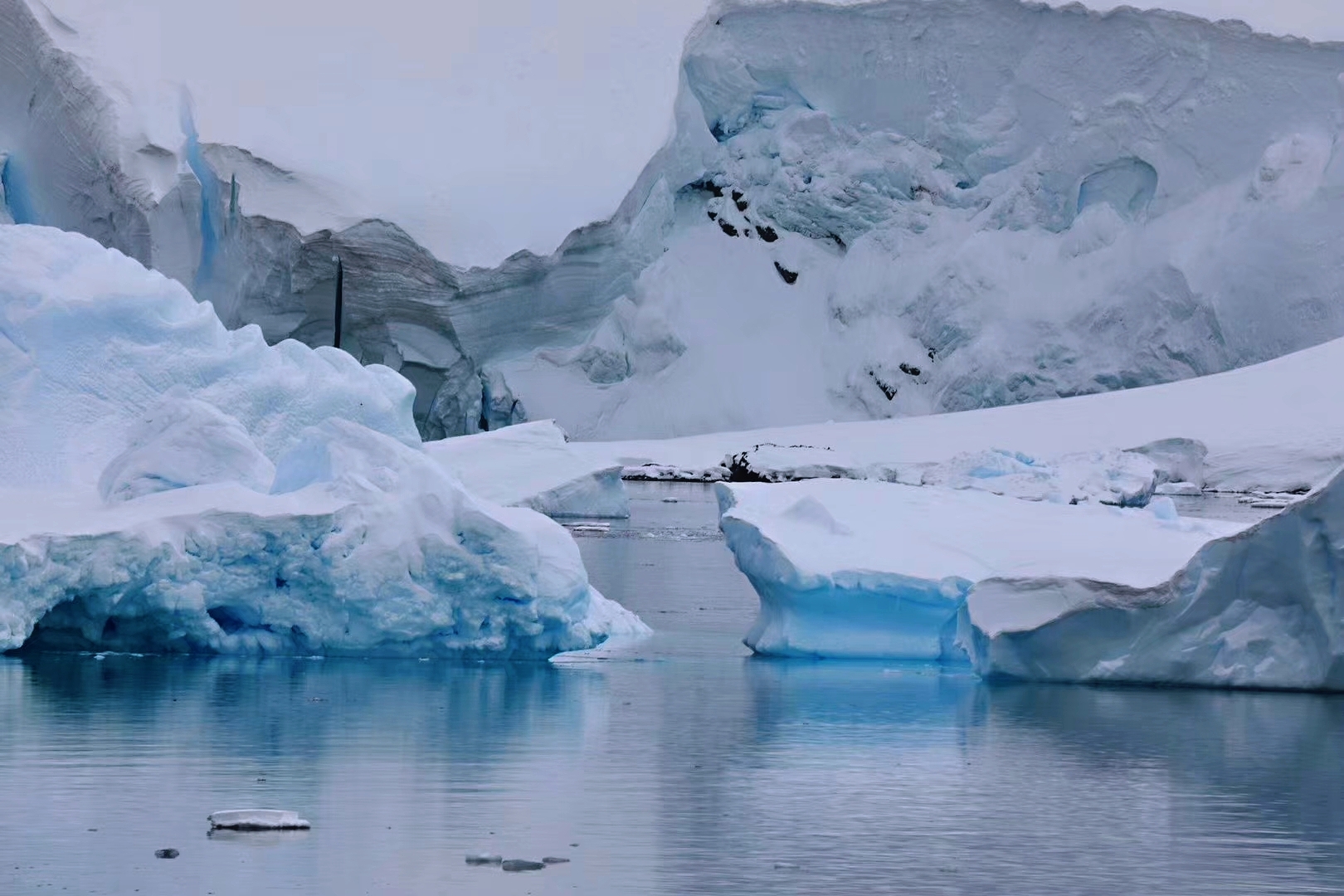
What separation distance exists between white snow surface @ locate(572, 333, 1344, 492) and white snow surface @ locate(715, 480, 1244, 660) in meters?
9.86

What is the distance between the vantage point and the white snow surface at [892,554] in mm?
7699

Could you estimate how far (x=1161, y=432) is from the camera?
762 inches

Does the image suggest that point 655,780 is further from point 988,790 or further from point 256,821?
point 256,821

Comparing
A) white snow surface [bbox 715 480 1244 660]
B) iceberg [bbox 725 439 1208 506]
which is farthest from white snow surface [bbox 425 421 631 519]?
white snow surface [bbox 715 480 1244 660]

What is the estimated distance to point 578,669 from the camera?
7629 mm

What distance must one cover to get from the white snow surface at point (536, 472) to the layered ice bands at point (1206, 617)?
734cm

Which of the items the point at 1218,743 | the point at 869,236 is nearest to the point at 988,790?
the point at 1218,743

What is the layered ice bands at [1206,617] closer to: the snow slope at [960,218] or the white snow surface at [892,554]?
the white snow surface at [892,554]

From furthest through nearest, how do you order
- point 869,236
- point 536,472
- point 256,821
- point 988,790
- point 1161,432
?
1. point 869,236
2. point 1161,432
3. point 536,472
4. point 988,790
5. point 256,821

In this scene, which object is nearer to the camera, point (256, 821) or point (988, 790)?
point (256, 821)

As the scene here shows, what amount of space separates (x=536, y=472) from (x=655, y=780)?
404 inches


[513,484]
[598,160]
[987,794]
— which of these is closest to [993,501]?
[987,794]

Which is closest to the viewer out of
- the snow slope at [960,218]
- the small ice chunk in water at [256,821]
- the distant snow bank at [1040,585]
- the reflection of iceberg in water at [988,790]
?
the reflection of iceberg in water at [988,790]

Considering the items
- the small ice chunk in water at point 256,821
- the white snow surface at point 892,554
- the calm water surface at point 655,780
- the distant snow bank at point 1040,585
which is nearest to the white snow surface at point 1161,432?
the white snow surface at point 892,554
